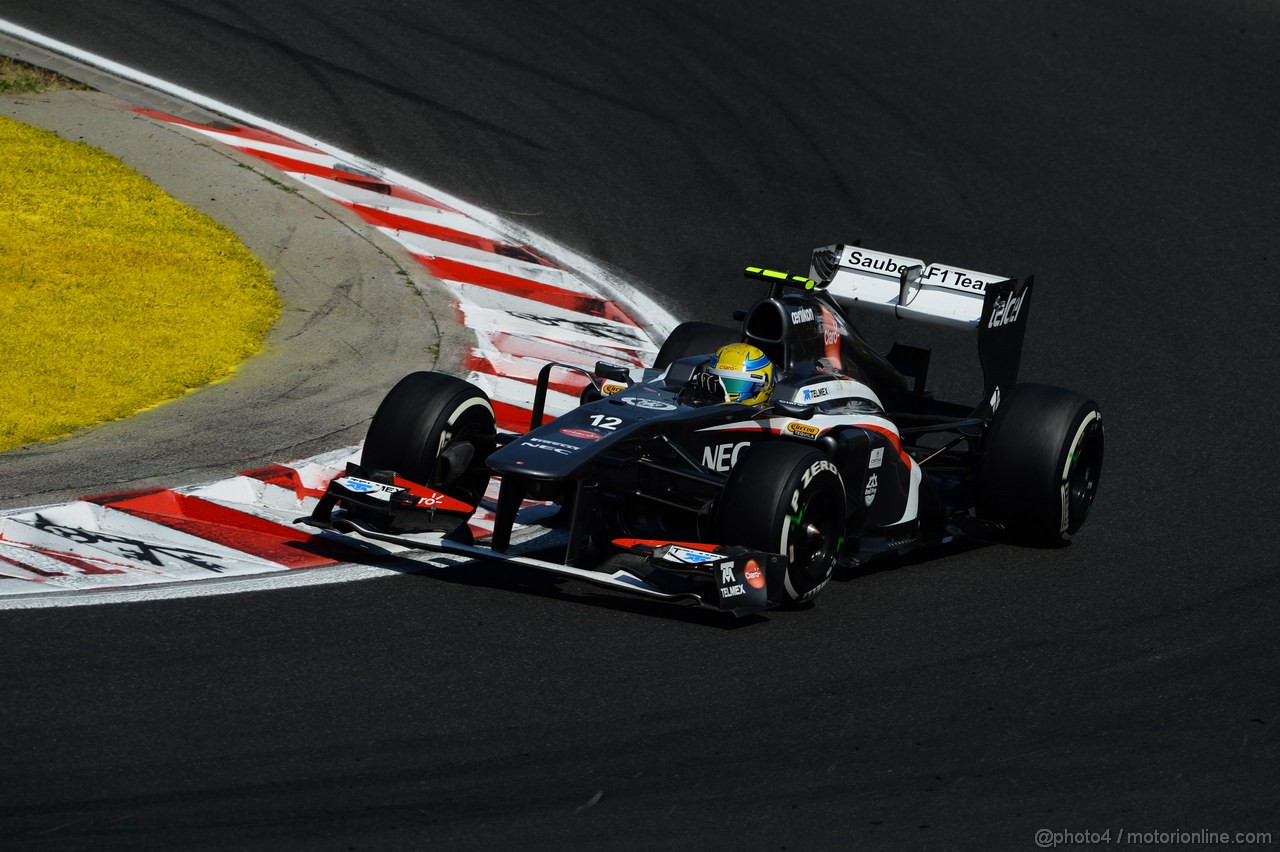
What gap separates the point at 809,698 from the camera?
21.1ft

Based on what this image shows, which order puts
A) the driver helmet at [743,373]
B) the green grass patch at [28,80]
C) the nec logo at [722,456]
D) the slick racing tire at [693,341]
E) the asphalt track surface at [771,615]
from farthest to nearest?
the green grass patch at [28,80] < the slick racing tire at [693,341] < the driver helmet at [743,373] < the nec logo at [722,456] < the asphalt track surface at [771,615]

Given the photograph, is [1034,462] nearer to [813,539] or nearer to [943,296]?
[943,296]

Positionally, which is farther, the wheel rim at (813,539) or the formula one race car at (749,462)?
the wheel rim at (813,539)

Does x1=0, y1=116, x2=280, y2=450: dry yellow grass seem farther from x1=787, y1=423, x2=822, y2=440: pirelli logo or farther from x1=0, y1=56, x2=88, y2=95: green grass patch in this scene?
x1=787, y1=423, x2=822, y2=440: pirelli logo

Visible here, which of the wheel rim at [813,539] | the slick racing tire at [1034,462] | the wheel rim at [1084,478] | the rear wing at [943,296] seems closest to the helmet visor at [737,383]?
the wheel rim at [813,539]

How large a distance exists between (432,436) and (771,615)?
181 centimetres

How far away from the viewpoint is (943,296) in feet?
30.8

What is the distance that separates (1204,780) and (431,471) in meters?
3.71

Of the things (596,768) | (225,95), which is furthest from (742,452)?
(225,95)

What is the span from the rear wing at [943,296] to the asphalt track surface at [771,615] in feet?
3.51

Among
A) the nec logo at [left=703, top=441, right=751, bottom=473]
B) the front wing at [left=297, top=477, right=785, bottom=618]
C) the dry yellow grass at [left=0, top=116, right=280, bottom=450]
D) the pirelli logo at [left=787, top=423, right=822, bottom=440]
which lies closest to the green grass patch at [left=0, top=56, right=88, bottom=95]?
the dry yellow grass at [left=0, top=116, right=280, bottom=450]

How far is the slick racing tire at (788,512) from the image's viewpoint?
711 centimetres

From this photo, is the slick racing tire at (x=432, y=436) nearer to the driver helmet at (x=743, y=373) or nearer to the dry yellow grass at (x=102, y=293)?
the driver helmet at (x=743, y=373)

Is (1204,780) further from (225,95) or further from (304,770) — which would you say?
(225,95)
